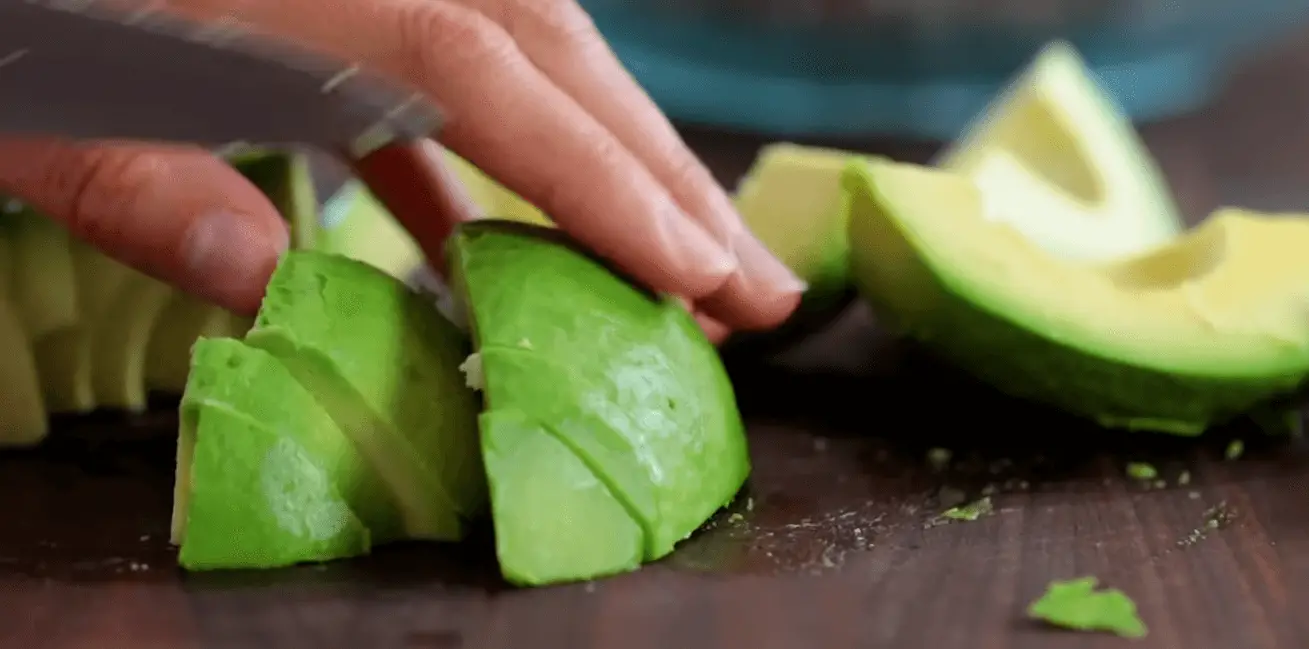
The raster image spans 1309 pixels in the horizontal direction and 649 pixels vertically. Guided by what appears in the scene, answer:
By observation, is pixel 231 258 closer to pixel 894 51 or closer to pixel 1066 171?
pixel 1066 171

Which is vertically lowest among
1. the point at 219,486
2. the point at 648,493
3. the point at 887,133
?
the point at 219,486

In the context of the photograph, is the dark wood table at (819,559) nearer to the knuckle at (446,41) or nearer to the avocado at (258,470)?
the avocado at (258,470)


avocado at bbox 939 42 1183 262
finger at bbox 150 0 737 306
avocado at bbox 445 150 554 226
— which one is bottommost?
avocado at bbox 445 150 554 226

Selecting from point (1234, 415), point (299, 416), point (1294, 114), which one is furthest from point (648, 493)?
point (1294, 114)

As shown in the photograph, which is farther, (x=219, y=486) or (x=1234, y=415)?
(x=1234, y=415)

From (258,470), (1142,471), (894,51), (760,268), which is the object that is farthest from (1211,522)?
(894,51)

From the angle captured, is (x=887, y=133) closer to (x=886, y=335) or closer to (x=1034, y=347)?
(x=886, y=335)

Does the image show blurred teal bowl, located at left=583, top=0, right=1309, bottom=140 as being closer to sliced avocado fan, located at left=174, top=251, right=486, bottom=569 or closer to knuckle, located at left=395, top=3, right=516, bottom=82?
knuckle, located at left=395, top=3, right=516, bottom=82

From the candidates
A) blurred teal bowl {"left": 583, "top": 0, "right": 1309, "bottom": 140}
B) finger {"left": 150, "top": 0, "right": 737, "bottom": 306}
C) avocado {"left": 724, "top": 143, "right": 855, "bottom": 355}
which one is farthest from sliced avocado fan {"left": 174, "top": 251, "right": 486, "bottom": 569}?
blurred teal bowl {"left": 583, "top": 0, "right": 1309, "bottom": 140}
